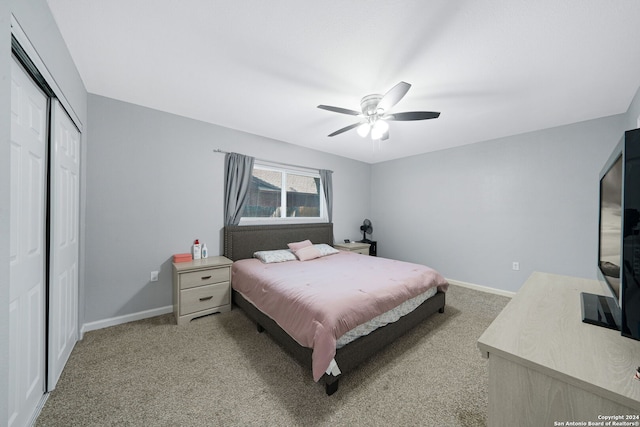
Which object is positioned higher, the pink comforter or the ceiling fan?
the ceiling fan

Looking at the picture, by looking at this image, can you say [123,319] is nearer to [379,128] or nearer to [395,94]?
[379,128]

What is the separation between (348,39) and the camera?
5.16 feet

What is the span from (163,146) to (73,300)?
181 centimetres

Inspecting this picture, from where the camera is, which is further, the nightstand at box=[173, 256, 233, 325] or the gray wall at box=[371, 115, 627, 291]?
the gray wall at box=[371, 115, 627, 291]

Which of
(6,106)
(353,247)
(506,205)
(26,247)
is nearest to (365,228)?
(353,247)

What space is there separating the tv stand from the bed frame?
981 mm

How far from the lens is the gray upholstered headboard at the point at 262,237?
321 cm

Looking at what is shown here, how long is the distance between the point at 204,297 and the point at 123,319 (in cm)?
88

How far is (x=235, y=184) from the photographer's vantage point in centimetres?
327

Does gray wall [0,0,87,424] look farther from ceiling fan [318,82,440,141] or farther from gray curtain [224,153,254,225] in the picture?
gray curtain [224,153,254,225]

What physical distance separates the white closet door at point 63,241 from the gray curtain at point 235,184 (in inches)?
57.9

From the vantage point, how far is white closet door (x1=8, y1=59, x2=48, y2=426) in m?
1.14

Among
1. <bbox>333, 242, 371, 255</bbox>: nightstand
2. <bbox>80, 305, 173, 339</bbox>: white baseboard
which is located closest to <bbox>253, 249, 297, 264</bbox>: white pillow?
<bbox>80, 305, 173, 339</bbox>: white baseboard

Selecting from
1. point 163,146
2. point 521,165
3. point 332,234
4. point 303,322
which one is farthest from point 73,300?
point 521,165
